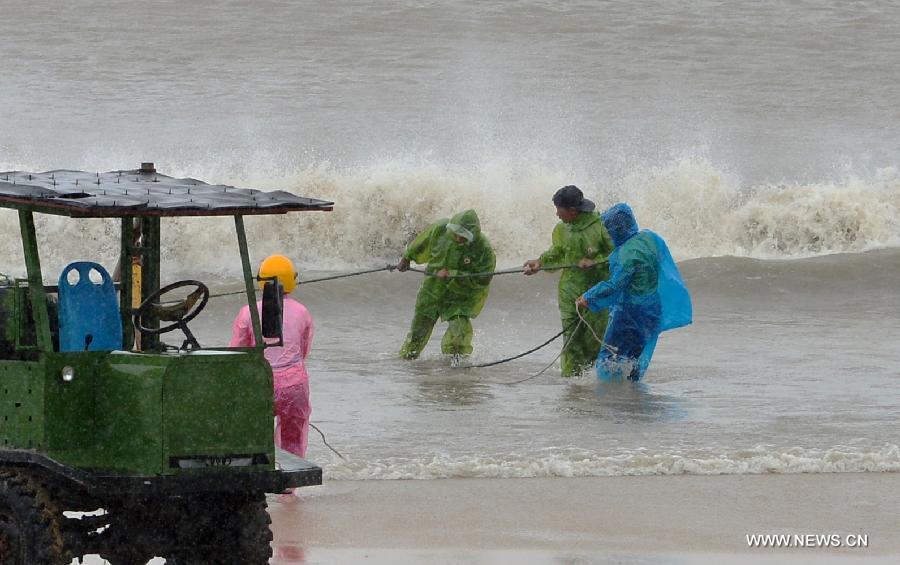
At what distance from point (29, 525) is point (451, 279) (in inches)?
325

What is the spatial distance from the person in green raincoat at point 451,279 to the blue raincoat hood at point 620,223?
5.06 feet

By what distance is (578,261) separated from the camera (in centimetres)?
1289

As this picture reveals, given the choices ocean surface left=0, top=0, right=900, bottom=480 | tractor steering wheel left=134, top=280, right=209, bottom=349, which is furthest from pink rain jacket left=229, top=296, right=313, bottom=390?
tractor steering wheel left=134, top=280, right=209, bottom=349

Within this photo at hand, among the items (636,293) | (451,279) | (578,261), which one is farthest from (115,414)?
(451,279)

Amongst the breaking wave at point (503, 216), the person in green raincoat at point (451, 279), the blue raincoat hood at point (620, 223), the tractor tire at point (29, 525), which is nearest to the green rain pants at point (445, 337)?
the person in green raincoat at point (451, 279)

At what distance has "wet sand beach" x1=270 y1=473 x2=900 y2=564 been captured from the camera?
7.32 m

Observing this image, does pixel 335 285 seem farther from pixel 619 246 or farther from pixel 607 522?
pixel 607 522

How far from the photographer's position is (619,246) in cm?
1245

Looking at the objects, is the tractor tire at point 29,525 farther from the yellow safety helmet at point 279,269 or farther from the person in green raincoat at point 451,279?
the person in green raincoat at point 451,279

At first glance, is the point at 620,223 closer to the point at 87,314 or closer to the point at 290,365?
the point at 290,365

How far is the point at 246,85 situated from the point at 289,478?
93.1 ft

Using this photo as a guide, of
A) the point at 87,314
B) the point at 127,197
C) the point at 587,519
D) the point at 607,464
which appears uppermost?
the point at 127,197

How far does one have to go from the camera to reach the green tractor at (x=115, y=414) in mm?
5785

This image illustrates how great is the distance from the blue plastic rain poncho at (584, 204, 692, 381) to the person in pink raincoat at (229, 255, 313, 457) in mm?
4292
